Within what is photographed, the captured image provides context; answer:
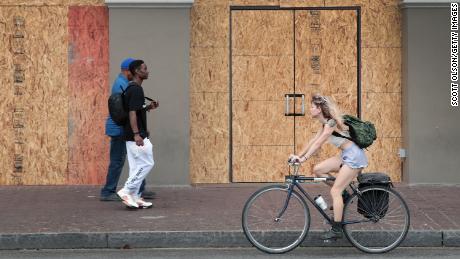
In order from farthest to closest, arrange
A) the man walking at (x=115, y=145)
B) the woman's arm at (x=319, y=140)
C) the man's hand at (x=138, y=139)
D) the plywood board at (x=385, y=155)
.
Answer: the plywood board at (x=385, y=155) → the man walking at (x=115, y=145) → the man's hand at (x=138, y=139) → the woman's arm at (x=319, y=140)

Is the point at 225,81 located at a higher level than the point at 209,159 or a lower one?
higher

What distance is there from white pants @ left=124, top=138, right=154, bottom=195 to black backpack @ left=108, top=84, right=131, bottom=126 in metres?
0.28

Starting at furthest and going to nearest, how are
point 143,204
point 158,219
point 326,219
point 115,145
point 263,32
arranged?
1. point 263,32
2. point 115,145
3. point 143,204
4. point 158,219
5. point 326,219

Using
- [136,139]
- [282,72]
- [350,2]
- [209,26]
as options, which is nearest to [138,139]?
[136,139]

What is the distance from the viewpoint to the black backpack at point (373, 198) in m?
8.89

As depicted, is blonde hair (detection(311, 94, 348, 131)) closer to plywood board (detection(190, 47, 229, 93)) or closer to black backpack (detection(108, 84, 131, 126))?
black backpack (detection(108, 84, 131, 126))

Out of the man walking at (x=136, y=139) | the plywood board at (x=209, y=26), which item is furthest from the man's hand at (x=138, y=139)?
the plywood board at (x=209, y=26)

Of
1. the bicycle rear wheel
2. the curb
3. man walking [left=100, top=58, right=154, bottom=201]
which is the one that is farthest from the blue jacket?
the bicycle rear wheel

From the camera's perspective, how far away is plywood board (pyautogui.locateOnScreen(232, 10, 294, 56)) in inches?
528

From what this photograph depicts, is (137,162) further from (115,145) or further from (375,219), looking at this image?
(375,219)

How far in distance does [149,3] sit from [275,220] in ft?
17.0

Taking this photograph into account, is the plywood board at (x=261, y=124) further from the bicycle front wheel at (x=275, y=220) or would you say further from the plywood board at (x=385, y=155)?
the bicycle front wheel at (x=275, y=220)

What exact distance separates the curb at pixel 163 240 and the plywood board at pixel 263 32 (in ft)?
15.4

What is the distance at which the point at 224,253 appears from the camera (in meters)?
8.95
